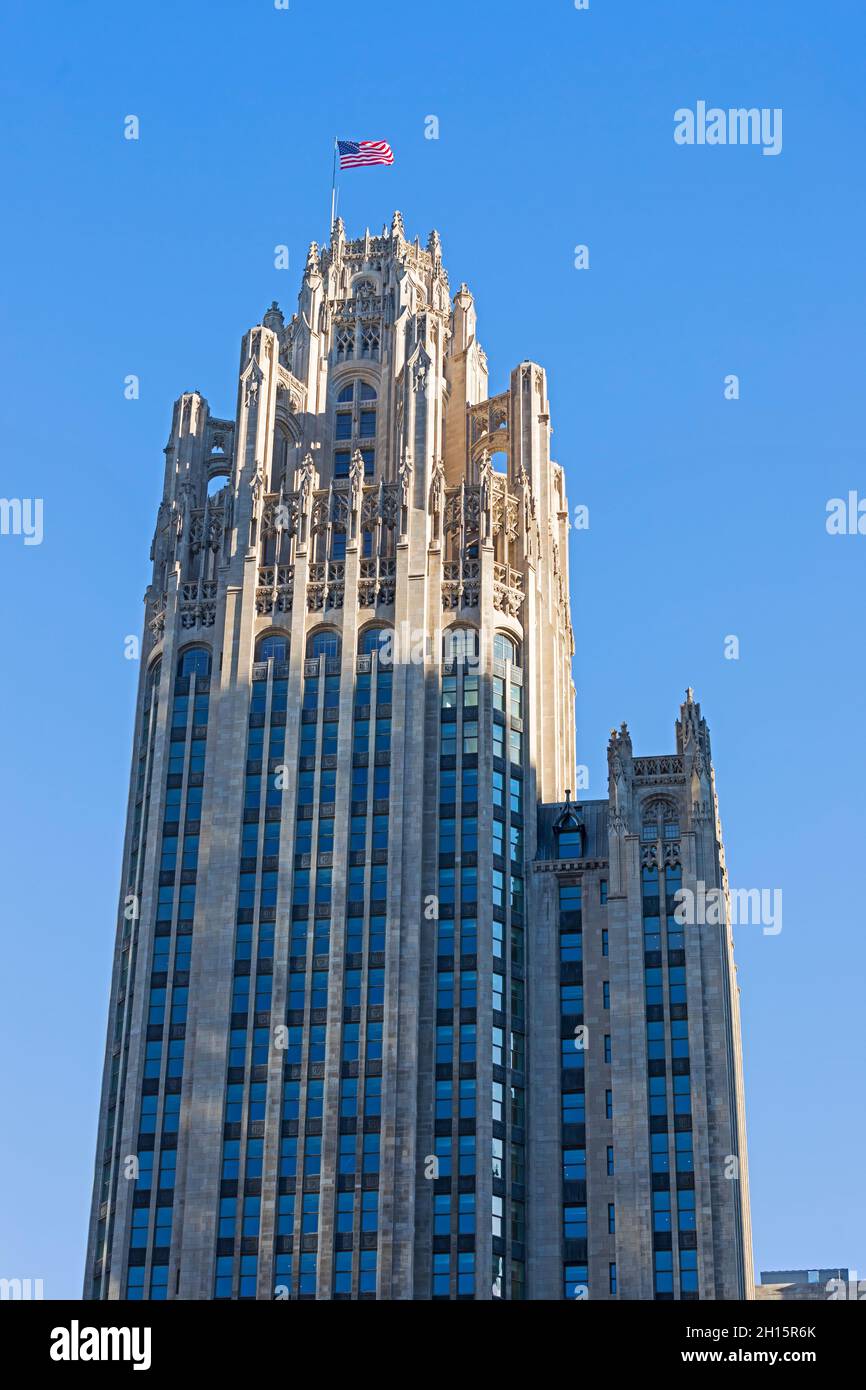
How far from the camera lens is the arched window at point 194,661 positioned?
5507 inches

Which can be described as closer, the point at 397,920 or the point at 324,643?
the point at 397,920

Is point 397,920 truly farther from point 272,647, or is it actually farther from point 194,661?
Result: point 194,661

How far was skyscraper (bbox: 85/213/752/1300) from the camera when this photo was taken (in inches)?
4675

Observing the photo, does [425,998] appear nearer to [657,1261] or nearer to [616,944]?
[616,944]

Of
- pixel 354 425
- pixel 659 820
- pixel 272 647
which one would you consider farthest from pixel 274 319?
pixel 659 820

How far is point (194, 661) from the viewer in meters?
140

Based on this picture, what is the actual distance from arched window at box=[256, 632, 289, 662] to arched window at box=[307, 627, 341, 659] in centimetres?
Result: 173

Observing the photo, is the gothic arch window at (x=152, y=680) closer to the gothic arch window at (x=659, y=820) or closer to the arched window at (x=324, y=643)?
the arched window at (x=324, y=643)

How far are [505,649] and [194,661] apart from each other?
21234 mm

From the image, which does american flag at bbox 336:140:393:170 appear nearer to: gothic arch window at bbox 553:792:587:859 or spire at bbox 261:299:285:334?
spire at bbox 261:299:285:334

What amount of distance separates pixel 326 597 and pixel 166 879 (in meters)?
22.2

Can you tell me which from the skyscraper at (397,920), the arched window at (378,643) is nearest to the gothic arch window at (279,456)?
the skyscraper at (397,920)

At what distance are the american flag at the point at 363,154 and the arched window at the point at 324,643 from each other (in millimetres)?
36834
